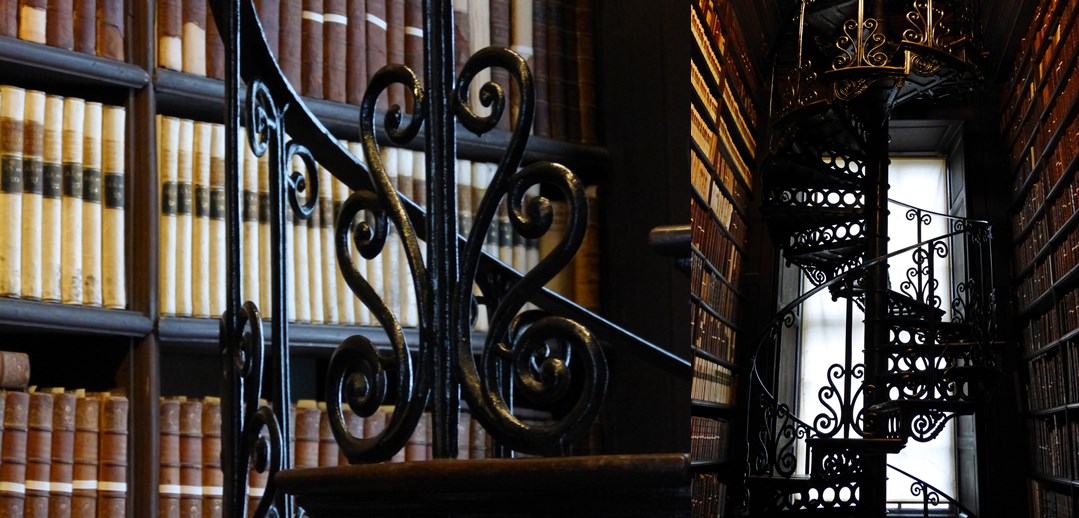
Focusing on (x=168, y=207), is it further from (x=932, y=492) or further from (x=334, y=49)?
(x=932, y=492)

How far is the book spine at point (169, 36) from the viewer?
184cm

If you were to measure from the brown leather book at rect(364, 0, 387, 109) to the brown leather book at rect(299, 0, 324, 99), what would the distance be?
0.09 m

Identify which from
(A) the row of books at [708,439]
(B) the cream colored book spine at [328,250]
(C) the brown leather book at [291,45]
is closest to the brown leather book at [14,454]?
(B) the cream colored book spine at [328,250]

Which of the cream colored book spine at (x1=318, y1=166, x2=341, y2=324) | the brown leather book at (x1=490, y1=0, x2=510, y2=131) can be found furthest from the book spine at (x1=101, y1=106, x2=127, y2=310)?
→ the brown leather book at (x1=490, y1=0, x2=510, y2=131)

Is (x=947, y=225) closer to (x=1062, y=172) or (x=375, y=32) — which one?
(x=1062, y=172)

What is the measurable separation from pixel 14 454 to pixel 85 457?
0.10 metres

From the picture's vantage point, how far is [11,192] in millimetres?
1655

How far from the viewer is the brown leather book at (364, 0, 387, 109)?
2.08 m

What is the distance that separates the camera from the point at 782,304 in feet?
0.75

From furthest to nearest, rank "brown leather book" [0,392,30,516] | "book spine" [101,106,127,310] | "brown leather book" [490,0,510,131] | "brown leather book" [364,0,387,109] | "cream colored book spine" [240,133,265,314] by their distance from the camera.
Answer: "brown leather book" [490,0,510,131]
"brown leather book" [364,0,387,109]
"cream colored book spine" [240,133,265,314]
"book spine" [101,106,127,310]
"brown leather book" [0,392,30,516]

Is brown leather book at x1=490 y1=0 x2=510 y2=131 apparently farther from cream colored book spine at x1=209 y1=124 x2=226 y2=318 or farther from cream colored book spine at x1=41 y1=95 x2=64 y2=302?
cream colored book spine at x1=41 y1=95 x2=64 y2=302

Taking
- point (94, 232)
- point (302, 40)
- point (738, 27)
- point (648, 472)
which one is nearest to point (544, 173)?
point (648, 472)

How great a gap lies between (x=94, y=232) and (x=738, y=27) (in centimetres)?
165

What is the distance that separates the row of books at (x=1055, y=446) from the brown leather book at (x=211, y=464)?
5.68 feet
